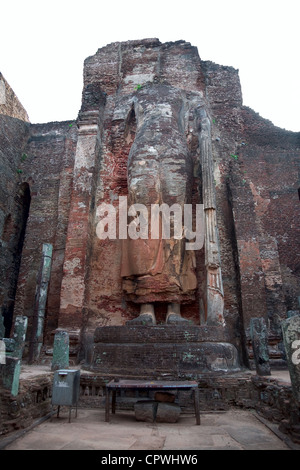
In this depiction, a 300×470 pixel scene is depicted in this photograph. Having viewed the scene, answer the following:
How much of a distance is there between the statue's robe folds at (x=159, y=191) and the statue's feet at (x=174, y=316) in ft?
0.53

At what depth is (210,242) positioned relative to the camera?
22.8ft

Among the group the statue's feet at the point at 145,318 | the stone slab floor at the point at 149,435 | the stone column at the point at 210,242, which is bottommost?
the stone slab floor at the point at 149,435

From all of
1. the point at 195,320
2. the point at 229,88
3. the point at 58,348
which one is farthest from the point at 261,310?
the point at 229,88

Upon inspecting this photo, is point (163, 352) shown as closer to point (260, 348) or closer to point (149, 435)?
point (260, 348)

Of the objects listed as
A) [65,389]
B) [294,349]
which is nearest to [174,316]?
[65,389]

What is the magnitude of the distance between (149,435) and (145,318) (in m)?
2.86

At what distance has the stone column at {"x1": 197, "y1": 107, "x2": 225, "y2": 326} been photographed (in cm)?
645

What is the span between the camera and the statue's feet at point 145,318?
6219 millimetres

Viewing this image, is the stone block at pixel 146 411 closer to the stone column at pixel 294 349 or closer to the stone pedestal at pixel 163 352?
the stone pedestal at pixel 163 352

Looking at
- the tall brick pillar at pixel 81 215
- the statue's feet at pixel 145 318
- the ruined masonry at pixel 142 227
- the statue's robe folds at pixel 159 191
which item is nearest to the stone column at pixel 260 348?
the ruined masonry at pixel 142 227

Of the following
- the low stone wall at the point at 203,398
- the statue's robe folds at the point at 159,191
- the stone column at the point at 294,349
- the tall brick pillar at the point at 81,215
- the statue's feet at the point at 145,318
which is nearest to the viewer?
the stone column at the point at 294,349

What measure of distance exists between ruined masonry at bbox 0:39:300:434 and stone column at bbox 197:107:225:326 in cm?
2

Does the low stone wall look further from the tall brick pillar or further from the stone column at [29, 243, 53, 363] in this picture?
the stone column at [29, 243, 53, 363]

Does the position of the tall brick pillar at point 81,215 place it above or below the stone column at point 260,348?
above
